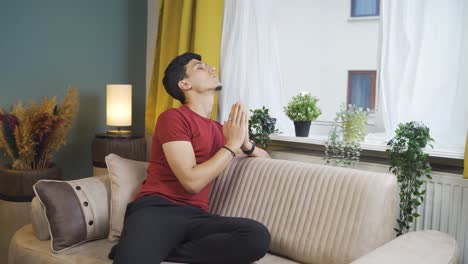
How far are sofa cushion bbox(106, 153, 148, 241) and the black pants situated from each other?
0.24 meters

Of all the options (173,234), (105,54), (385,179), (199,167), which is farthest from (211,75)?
(105,54)

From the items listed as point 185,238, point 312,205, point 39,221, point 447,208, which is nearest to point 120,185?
point 39,221

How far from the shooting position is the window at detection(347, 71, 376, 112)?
2.71m

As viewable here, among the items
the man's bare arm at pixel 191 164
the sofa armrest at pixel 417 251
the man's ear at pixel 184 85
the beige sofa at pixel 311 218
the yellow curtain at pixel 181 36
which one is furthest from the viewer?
the yellow curtain at pixel 181 36

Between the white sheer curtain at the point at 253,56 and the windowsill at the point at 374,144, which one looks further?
the white sheer curtain at the point at 253,56

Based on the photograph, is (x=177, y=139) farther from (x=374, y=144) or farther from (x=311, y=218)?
(x=374, y=144)

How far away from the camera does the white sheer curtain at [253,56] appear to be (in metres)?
2.92

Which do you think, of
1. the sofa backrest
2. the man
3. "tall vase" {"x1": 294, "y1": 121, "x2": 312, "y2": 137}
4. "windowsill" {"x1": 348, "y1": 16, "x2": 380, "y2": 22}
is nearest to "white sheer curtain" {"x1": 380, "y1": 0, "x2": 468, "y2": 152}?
"windowsill" {"x1": 348, "y1": 16, "x2": 380, "y2": 22}

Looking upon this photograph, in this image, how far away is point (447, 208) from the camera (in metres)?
2.00

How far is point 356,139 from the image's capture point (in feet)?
7.68

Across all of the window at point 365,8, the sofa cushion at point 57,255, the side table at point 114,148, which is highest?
the window at point 365,8

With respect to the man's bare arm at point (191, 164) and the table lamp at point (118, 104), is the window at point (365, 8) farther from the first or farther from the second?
the table lamp at point (118, 104)

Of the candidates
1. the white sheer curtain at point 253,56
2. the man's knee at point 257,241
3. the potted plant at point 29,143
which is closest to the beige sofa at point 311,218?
Answer: the man's knee at point 257,241

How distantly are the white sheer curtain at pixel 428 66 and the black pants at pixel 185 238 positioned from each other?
38.1 inches
